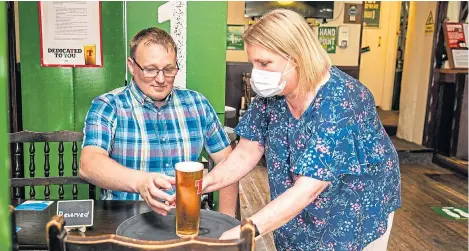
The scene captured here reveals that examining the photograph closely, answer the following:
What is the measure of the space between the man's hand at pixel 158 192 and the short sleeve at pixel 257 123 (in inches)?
15.0

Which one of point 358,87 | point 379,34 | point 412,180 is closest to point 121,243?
point 358,87

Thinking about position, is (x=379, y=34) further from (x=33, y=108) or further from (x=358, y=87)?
(x=358, y=87)

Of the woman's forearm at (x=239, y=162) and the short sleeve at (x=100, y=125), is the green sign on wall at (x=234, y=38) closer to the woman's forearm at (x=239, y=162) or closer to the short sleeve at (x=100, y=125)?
the short sleeve at (x=100, y=125)

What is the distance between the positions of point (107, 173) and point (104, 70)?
4.71 feet

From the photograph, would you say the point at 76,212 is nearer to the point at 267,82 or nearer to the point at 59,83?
the point at 267,82

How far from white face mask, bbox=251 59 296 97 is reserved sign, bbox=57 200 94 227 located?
2.23 feet

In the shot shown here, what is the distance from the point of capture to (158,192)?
1389mm

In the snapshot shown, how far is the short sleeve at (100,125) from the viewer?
1791 mm

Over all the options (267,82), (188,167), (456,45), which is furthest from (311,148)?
(456,45)

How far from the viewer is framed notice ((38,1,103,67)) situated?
2768mm

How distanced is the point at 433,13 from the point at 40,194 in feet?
17.7

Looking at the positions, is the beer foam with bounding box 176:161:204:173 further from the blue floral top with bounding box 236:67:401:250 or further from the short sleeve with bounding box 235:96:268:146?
the short sleeve with bounding box 235:96:268:146

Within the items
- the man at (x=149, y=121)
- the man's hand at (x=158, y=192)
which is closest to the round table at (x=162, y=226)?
the man's hand at (x=158, y=192)

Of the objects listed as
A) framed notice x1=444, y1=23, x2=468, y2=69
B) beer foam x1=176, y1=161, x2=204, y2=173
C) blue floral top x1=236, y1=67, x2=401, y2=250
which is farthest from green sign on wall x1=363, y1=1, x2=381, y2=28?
beer foam x1=176, y1=161, x2=204, y2=173
